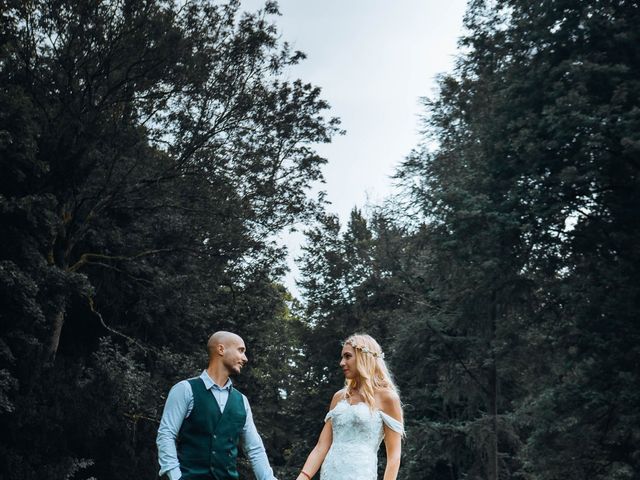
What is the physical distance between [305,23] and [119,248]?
8533mm

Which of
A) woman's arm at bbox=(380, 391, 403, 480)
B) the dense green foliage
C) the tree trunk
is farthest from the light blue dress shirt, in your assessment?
the tree trunk

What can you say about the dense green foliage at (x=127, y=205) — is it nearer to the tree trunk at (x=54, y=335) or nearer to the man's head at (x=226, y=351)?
the tree trunk at (x=54, y=335)

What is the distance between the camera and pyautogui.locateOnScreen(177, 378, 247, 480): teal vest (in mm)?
6070

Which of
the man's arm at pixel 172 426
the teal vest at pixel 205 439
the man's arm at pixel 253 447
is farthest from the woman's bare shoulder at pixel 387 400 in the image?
the man's arm at pixel 172 426

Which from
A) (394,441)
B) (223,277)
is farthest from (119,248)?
(394,441)

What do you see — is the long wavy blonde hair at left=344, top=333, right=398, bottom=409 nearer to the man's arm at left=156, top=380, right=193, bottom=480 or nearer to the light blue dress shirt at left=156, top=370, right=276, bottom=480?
the light blue dress shirt at left=156, top=370, right=276, bottom=480

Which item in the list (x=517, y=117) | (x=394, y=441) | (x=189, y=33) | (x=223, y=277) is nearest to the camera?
(x=394, y=441)

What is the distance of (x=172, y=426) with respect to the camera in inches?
237

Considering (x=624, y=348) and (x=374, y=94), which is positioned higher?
(x=374, y=94)

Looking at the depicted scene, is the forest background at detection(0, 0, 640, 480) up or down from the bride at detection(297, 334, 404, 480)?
up

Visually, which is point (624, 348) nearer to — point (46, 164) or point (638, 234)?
point (638, 234)

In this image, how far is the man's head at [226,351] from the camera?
6137mm

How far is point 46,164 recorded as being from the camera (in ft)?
67.8

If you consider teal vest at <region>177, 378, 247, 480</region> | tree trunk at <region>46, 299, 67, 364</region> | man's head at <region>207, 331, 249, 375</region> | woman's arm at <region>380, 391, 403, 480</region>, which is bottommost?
teal vest at <region>177, 378, 247, 480</region>
